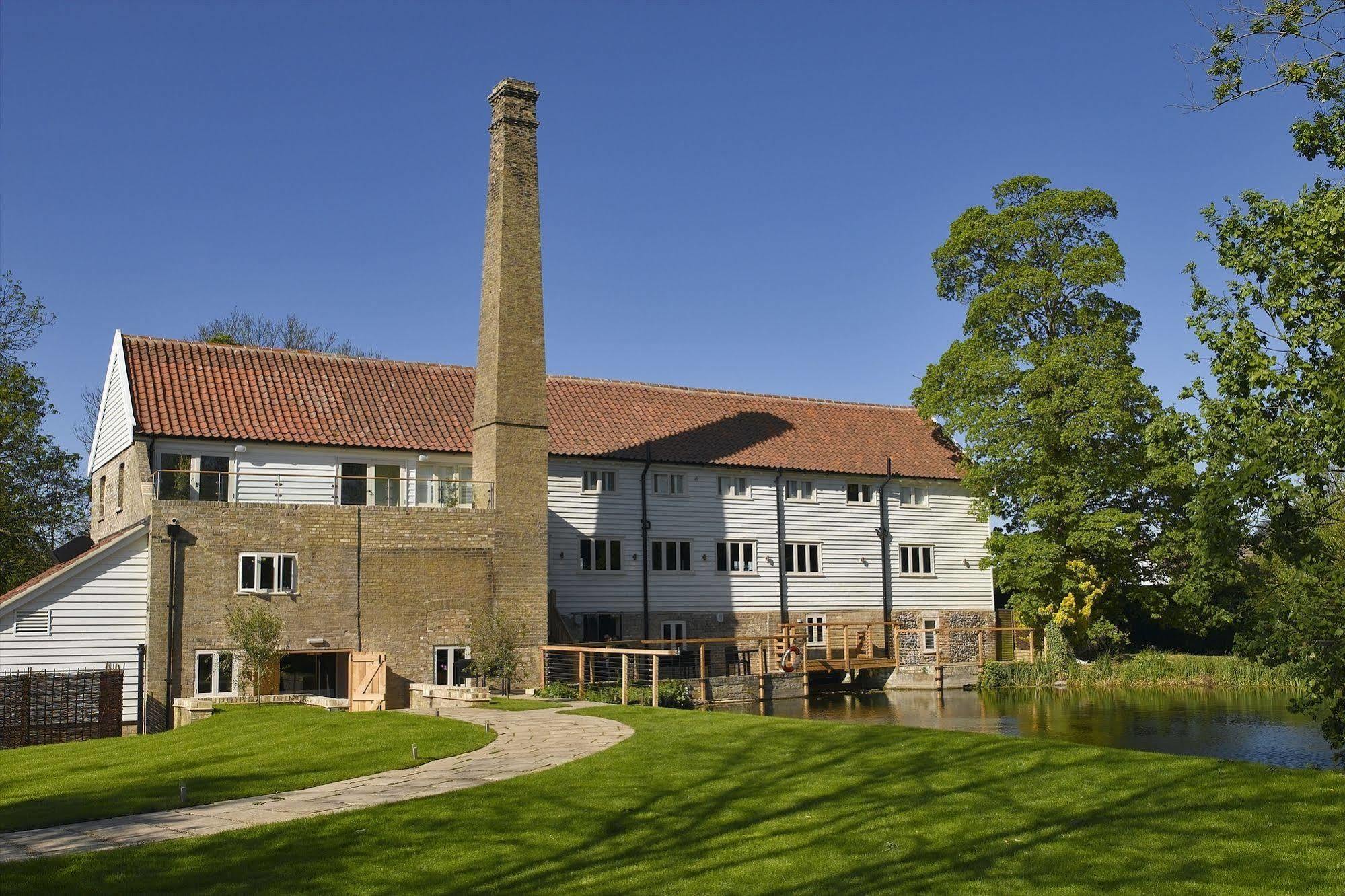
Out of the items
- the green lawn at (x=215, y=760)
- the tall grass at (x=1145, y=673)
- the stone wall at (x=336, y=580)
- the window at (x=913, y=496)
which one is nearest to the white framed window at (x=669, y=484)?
the window at (x=913, y=496)

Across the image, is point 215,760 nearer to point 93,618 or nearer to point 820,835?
point 820,835

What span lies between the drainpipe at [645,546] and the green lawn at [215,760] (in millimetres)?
14862

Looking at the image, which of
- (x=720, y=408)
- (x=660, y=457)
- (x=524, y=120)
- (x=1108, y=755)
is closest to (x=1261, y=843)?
(x=1108, y=755)

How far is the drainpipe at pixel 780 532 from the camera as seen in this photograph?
38562mm

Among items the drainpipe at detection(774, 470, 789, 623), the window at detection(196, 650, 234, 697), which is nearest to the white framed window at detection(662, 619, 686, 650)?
the drainpipe at detection(774, 470, 789, 623)

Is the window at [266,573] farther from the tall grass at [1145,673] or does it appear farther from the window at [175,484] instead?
the tall grass at [1145,673]

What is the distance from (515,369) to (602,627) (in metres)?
9.18

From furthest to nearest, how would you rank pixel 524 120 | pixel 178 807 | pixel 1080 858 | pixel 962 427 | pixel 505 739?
1. pixel 962 427
2. pixel 524 120
3. pixel 505 739
4. pixel 178 807
5. pixel 1080 858

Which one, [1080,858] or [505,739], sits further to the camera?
[505,739]

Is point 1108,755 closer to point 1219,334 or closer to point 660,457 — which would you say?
point 1219,334

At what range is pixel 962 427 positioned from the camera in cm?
3906

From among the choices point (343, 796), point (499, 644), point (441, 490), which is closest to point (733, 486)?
point (441, 490)

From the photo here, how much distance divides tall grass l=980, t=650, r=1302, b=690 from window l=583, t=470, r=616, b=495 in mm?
13476

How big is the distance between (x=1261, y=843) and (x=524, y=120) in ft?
83.7
